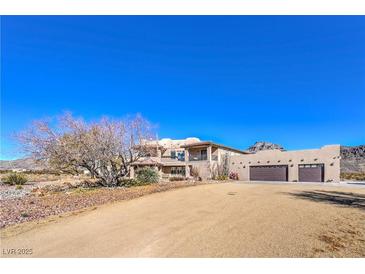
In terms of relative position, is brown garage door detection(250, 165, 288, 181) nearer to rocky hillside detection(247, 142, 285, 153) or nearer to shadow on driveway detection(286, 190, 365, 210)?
shadow on driveway detection(286, 190, 365, 210)

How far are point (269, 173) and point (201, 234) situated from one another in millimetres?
24559

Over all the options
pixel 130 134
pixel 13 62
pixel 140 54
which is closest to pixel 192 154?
pixel 130 134

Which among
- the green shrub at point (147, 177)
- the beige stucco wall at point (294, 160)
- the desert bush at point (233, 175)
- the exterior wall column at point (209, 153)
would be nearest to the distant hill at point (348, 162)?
the green shrub at point (147, 177)

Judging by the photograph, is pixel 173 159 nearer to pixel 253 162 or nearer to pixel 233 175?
pixel 233 175

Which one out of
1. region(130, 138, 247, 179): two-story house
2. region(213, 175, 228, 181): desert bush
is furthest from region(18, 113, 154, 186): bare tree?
region(213, 175, 228, 181): desert bush

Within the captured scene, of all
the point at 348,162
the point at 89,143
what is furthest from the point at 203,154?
the point at 348,162

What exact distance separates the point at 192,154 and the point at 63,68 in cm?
1957

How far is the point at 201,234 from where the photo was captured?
5.99 m

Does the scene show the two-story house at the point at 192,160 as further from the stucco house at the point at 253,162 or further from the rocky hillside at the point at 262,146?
the rocky hillside at the point at 262,146

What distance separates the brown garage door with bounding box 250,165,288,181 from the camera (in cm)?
2730

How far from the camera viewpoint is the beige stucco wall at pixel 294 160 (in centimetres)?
2397

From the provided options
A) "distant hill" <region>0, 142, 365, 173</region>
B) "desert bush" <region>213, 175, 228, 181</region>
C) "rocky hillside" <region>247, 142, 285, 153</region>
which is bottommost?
"desert bush" <region>213, 175, 228, 181</region>
